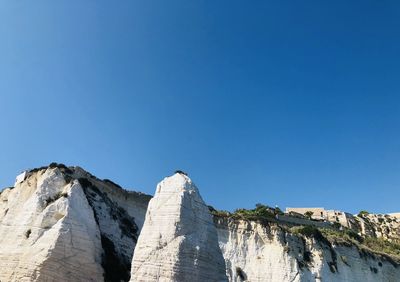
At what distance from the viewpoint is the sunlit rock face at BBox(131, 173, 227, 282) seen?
14836 mm

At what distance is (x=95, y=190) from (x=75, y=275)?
36.7 feet

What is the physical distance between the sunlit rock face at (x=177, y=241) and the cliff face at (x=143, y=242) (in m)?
0.03

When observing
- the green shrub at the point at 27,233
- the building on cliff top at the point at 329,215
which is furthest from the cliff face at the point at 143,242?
the building on cliff top at the point at 329,215

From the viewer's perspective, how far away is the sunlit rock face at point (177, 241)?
14.8m

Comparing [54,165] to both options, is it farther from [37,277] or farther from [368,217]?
[368,217]

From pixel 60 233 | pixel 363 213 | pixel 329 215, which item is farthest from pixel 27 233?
pixel 363 213

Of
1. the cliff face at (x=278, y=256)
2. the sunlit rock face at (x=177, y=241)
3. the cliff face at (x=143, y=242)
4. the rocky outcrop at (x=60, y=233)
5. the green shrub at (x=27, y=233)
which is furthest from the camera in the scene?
the cliff face at (x=278, y=256)

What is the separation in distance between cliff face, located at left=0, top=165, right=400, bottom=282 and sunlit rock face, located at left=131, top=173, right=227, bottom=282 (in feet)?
0.10

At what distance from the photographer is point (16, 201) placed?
29.6 metres

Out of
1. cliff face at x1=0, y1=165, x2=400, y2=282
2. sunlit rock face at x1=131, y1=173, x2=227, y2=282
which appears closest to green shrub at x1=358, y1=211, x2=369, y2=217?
cliff face at x1=0, y1=165, x2=400, y2=282

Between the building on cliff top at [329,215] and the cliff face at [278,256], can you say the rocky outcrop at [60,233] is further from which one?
the building on cliff top at [329,215]

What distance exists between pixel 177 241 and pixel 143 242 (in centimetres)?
127

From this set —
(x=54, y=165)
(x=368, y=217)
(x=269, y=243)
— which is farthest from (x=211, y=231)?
(x=368, y=217)

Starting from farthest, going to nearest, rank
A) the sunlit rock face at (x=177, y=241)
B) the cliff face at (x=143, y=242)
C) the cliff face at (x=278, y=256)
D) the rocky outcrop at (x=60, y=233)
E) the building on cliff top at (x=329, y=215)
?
1. the building on cliff top at (x=329, y=215)
2. the cliff face at (x=278, y=256)
3. the rocky outcrop at (x=60, y=233)
4. the cliff face at (x=143, y=242)
5. the sunlit rock face at (x=177, y=241)
